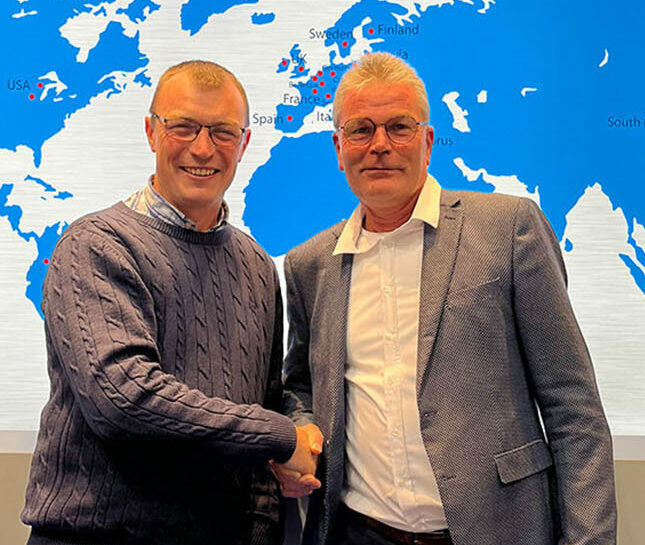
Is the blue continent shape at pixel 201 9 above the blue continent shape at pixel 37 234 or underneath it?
above

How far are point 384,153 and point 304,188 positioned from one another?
75cm

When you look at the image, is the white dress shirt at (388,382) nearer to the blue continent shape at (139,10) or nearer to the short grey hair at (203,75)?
the short grey hair at (203,75)

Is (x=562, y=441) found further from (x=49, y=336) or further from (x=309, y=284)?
(x=49, y=336)

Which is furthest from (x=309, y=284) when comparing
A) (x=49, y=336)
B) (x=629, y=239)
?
(x=629, y=239)

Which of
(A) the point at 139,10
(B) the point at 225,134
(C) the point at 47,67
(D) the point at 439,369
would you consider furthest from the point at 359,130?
(C) the point at 47,67

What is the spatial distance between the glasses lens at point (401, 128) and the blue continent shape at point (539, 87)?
0.67m

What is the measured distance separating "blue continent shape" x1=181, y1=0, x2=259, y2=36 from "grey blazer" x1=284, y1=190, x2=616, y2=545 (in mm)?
1291

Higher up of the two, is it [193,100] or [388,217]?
[193,100]

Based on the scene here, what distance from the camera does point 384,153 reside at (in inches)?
62.8

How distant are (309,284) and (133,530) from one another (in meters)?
0.75

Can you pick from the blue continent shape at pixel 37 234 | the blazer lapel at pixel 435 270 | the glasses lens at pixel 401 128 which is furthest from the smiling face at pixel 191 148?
the blue continent shape at pixel 37 234

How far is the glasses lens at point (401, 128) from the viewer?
1606mm

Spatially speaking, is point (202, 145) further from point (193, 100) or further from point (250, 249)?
point (250, 249)

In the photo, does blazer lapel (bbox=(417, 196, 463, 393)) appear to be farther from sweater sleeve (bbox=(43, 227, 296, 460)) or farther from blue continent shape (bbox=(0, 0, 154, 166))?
blue continent shape (bbox=(0, 0, 154, 166))
